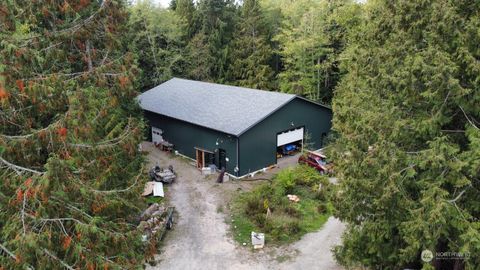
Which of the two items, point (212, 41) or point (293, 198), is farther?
point (212, 41)

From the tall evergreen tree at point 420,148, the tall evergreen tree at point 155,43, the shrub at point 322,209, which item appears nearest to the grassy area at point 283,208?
the shrub at point 322,209

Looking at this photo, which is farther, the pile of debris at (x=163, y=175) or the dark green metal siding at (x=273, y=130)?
the dark green metal siding at (x=273, y=130)

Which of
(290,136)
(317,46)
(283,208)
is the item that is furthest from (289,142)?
(317,46)

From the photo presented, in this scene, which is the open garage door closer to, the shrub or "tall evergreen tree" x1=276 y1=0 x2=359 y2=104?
the shrub

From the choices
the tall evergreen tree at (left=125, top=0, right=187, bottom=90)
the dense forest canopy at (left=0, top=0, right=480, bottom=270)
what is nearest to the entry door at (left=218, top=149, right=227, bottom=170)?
the dense forest canopy at (left=0, top=0, right=480, bottom=270)

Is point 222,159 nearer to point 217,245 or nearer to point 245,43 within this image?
point 217,245

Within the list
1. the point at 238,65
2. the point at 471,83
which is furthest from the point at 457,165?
the point at 238,65

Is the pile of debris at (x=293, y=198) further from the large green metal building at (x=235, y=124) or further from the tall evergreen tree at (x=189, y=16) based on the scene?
the tall evergreen tree at (x=189, y=16)

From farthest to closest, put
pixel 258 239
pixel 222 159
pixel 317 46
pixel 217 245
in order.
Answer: pixel 317 46 → pixel 222 159 → pixel 217 245 → pixel 258 239
